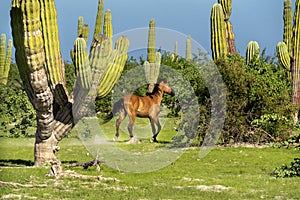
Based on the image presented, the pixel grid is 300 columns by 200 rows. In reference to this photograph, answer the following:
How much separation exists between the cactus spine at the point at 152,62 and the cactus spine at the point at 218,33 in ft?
13.5

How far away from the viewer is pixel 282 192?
378 inches

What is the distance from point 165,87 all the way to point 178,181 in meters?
10.2

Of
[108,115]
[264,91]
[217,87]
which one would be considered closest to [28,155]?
[217,87]

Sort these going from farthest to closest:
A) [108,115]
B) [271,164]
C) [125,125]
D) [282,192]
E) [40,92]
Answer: [108,115] → [125,125] → [271,164] → [40,92] → [282,192]

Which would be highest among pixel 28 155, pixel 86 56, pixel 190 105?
pixel 86 56

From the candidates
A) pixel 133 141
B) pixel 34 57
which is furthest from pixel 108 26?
pixel 34 57

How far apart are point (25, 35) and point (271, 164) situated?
688cm

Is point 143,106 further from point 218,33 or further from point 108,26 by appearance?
point 108,26

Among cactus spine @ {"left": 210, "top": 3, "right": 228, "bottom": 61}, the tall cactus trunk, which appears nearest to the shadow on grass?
the tall cactus trunk

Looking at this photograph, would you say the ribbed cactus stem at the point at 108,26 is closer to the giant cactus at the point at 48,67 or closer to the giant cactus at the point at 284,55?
the giant cactus at the point at 48,67

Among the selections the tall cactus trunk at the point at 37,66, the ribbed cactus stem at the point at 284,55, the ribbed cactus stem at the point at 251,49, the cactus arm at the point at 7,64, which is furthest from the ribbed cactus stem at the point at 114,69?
the cactus arm at the point at 7,64

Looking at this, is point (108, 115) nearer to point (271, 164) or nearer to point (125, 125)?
point (125, 125)

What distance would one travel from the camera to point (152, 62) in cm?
2786

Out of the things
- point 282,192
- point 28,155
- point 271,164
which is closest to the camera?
point 282,192
